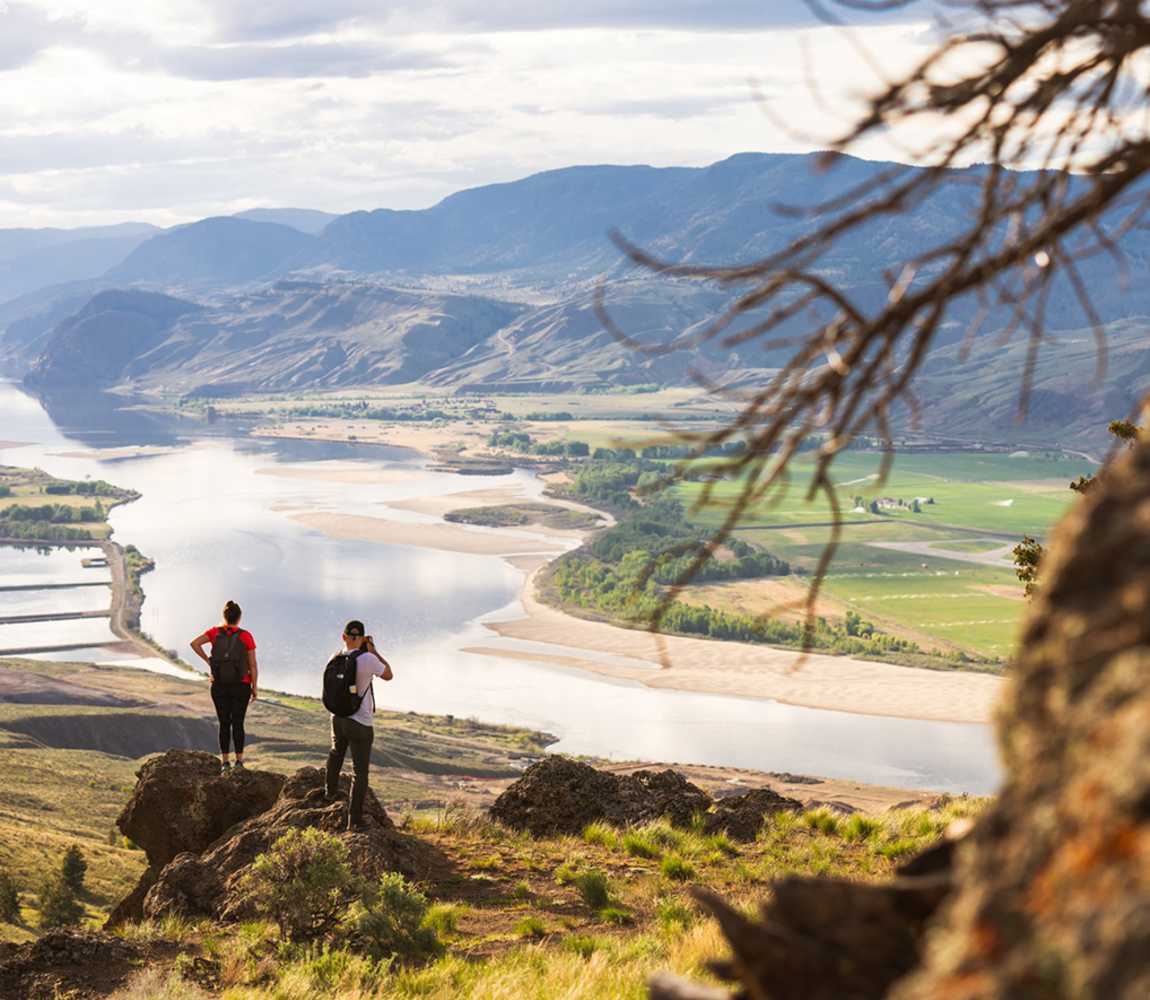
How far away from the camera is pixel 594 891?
11.0 m

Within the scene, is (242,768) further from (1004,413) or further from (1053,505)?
(1004,413)

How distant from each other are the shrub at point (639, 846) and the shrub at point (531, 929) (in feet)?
8.40

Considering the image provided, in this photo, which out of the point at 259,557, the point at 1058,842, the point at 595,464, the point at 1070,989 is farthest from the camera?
the point at 595,464

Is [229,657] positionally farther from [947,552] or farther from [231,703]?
[947,552]

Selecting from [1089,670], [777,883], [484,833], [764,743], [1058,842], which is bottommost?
[764,743]

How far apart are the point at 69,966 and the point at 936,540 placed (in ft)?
321

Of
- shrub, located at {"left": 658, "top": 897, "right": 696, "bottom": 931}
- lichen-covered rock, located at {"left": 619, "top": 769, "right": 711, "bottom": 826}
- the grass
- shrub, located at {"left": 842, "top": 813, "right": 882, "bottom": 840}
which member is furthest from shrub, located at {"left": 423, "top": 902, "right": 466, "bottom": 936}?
shrub, located at {"left": 842, "top": 813, "right": 882, "bottom": 840}

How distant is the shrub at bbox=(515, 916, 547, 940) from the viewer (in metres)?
10.1

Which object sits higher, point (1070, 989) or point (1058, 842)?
point (1058, 842)

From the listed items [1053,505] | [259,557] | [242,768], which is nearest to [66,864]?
[242,768]

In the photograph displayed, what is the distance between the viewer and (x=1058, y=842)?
1.87 meters

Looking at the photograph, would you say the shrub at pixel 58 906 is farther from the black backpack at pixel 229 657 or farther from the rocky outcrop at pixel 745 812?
the rocky outcrop at pixel 745 812

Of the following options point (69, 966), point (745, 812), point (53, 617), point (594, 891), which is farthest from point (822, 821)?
point (53, 617)

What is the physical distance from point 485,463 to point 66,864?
406ft
